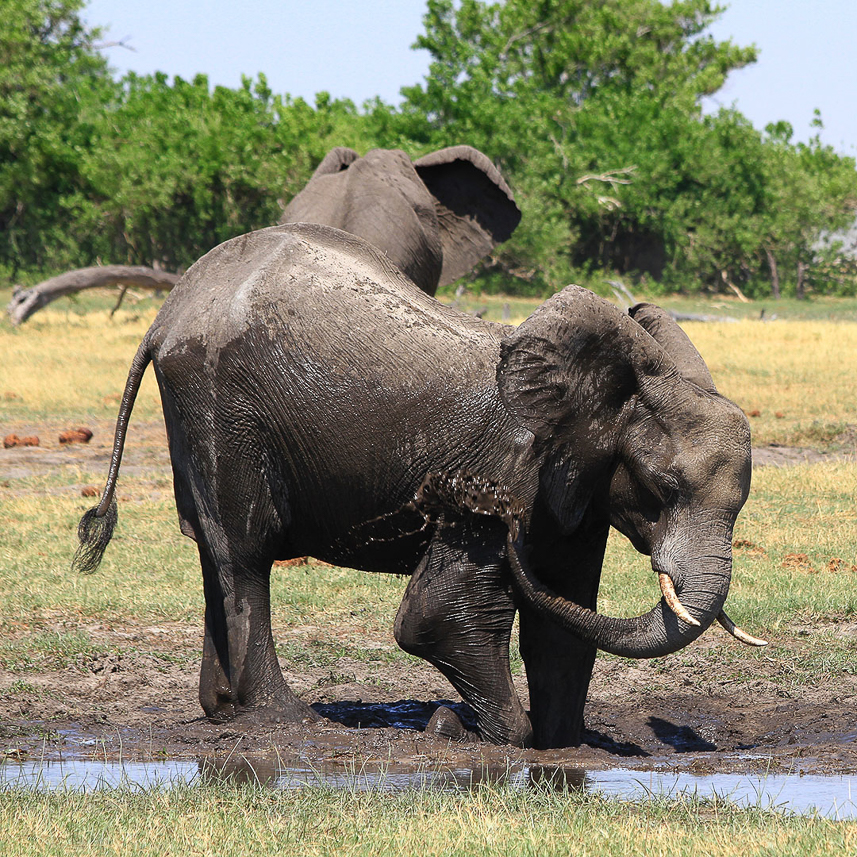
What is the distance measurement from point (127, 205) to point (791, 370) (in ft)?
72.0

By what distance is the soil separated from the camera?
536 cm

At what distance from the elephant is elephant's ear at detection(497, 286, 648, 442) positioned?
2.57m

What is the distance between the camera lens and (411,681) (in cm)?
668

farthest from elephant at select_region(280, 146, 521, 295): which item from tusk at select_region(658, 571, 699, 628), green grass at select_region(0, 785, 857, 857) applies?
green grass at select_region(0, 785, 857, 857)

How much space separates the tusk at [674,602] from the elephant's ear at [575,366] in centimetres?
58

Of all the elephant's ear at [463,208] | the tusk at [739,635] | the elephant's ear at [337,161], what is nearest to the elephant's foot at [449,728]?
the tusk at [739,635]

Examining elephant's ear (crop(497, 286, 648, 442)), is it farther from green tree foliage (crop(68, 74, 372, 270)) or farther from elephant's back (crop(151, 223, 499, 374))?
green tree foliage (crop(68, 74, 372, 270))

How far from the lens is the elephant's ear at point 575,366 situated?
191 inches

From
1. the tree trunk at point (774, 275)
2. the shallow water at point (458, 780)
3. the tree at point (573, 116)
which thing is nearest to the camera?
the shallow water at point (458, 780)

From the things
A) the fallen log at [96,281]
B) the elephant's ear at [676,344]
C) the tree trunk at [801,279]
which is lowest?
the elephant's ear at [676,344]

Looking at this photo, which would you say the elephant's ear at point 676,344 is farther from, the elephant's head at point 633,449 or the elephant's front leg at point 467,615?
the elephant's front leg at point 467,615

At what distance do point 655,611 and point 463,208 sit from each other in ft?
14.4

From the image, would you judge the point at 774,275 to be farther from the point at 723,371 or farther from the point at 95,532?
the point at 95,532

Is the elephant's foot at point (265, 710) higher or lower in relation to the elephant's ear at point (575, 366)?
lower
